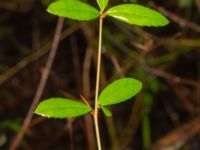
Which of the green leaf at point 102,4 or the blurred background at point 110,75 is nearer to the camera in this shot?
the green leaf at point 102,4

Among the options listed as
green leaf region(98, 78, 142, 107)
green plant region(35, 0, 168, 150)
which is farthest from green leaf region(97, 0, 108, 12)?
green leaf region(98, 78, 142, 107)

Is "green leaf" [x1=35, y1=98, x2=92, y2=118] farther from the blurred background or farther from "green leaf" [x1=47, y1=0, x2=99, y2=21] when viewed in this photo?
the blurred background

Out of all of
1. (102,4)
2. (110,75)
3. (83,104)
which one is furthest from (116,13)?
(110,75)

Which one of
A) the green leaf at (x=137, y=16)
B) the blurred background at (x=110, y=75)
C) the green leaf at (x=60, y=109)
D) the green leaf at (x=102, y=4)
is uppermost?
the blurred background at (x=110, y=75)

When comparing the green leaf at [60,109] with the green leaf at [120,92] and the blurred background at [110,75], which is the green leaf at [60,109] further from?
the blurred background at [110,75]

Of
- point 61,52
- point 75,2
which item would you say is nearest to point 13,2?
point 61,52

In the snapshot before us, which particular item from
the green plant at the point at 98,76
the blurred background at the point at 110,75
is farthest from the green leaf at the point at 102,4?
the blurred background at the point at 110,75

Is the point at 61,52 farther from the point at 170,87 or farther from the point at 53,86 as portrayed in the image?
the point at 170,87
